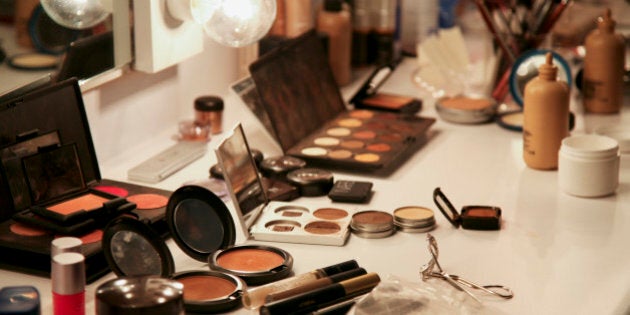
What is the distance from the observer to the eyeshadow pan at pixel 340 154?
1765 millimetres

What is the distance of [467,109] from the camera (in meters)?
2.05

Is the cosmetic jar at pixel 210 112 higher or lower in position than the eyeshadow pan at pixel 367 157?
higher

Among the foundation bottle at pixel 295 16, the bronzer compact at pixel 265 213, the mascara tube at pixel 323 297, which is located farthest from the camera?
the foundation bottle at pixel 295 16

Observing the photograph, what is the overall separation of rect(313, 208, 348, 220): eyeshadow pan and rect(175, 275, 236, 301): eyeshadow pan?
11.2 inches

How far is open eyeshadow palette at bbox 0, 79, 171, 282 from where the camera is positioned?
1.33 metres

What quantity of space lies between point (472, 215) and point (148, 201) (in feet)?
1.60

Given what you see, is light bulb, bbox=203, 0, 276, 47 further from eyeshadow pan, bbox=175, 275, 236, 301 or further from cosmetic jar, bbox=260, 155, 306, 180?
eyeshadow pan, bbox=175, 275, 236, 301

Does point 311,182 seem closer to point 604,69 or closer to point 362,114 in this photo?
point 362,114

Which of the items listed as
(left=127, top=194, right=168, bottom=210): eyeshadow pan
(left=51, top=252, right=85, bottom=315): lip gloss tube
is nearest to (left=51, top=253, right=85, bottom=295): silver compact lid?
(left=51, top=252, right=85, bottom=315): lip gloss tube

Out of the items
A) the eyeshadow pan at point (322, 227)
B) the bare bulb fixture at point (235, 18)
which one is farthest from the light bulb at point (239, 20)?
the eyeshadow pan at point (322, 227)

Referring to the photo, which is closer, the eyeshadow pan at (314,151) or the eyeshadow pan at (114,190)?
the eyeshadow pan at (114,190)

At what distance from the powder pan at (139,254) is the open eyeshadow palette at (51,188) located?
0.05 meters

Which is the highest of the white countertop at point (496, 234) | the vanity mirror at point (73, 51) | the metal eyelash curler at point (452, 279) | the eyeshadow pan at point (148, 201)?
the vanity mirror at point (73, 51)

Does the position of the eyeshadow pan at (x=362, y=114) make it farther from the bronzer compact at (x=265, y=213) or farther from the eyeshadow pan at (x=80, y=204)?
the eyeshadow pan at (x=80, y=204)
